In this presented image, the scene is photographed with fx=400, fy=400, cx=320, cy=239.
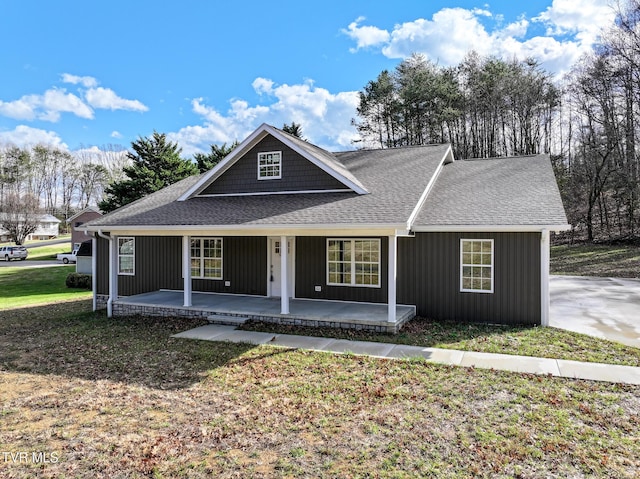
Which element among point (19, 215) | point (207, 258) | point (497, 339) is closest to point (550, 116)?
point (497, 339)

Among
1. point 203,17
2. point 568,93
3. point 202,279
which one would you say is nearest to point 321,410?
point 202,279

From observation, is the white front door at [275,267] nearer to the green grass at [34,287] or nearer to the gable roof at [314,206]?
the gable roof at [314,206]

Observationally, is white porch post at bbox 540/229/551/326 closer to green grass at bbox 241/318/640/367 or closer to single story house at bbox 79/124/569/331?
single story house at bbox 79/124/569/331

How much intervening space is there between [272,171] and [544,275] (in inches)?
336

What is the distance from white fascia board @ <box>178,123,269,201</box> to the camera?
43.0 ft

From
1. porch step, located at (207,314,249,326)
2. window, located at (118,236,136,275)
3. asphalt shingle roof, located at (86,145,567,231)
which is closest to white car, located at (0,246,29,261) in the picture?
window, located at (118,236,136,275)

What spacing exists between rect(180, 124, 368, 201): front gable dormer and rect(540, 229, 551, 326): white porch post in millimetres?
5091

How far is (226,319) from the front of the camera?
1080 cm

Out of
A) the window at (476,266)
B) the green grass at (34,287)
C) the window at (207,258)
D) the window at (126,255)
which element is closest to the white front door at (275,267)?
the window at (207,258)

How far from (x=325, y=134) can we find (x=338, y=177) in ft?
75.1

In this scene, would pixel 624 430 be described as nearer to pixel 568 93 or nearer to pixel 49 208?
pixel 568 93

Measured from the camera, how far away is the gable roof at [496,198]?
10.0m

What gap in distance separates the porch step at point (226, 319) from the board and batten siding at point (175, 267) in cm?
236
